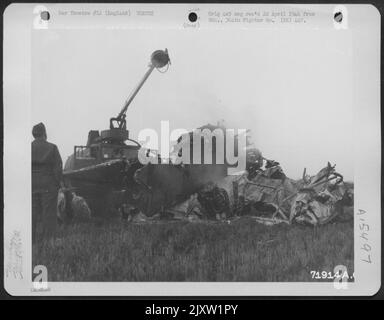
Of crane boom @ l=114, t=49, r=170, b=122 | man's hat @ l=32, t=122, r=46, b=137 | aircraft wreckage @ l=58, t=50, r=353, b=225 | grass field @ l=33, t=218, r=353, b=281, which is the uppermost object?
crane boom @ l=114, t=49, r=170, b=122

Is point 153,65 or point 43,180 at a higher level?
point 153,65

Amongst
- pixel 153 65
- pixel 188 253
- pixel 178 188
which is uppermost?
pixel 153 65

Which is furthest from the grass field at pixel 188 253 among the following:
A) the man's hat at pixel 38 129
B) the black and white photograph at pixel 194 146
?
the man's hat at pixel 38 129

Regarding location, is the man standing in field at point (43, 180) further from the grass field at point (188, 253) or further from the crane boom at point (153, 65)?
the crane boom at point (153, 65)

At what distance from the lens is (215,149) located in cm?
208

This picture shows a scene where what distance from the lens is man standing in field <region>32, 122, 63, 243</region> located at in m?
2.06

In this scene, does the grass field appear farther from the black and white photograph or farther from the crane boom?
the crane boom

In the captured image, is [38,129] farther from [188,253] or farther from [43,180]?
[188,253]

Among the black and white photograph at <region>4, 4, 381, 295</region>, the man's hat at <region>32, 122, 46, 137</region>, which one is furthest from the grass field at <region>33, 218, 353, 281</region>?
the man's hat at <region>32, 122, 46, 137</region>

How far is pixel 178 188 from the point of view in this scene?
2.08 m

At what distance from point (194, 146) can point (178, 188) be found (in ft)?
0.58

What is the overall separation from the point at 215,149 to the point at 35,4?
90 cm

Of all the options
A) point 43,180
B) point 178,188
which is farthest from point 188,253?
point 43,180
